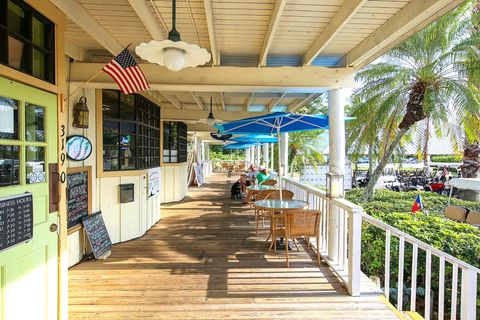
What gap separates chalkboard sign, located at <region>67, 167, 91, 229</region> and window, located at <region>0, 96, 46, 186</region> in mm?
1566

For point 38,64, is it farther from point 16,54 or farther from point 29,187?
point 29,187

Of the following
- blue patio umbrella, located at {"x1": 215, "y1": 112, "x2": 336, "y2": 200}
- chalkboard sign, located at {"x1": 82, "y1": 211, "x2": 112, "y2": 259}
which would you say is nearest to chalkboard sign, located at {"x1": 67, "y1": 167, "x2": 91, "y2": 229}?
chalkboard sign, located at {"x1": 82, "y1": 211, "x2": 112, "y2": 259}

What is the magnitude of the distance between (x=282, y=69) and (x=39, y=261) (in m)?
3.37

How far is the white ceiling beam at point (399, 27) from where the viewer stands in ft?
8.51

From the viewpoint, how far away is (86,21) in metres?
2.96

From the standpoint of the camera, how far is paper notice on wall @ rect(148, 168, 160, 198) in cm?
584

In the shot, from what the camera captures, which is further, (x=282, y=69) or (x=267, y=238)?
(x=267, y=238)

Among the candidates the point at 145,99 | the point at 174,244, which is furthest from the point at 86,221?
the point at 145,99

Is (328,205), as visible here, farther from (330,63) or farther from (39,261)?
(39,261)

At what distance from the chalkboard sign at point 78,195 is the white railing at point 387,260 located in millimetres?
3423

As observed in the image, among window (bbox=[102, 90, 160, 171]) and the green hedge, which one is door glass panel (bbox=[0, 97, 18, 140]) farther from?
the green hedge

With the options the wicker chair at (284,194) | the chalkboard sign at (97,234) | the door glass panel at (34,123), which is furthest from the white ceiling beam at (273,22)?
the chalkboard sign at (97,234)

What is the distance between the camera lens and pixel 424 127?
927 cm

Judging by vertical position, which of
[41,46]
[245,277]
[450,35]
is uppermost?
[450,35]
